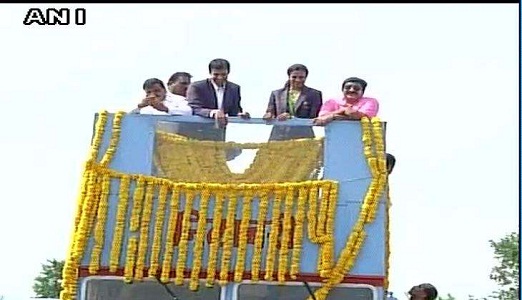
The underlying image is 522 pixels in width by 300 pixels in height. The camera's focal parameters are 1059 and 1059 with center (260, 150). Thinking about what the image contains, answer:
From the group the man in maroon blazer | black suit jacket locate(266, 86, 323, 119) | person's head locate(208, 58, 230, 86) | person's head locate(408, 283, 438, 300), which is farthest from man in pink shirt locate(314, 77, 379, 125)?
person's head locate(408, 283, 438, 300)

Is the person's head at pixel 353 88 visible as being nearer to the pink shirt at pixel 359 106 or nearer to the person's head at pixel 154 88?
the pink shirt at pixel 359 106

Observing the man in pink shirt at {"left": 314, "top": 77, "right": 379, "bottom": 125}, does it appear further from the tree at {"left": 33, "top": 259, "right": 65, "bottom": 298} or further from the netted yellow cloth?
the tree at {"left": 33, "top": 259, "right": 65, "bottom": 298}

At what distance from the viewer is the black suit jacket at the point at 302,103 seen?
7664 mm

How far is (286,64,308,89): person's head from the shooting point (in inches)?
305

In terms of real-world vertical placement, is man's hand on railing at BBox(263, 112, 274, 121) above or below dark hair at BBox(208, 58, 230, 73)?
below

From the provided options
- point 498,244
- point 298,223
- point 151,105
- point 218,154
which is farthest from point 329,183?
point 498,244

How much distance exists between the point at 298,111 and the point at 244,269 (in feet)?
4.07

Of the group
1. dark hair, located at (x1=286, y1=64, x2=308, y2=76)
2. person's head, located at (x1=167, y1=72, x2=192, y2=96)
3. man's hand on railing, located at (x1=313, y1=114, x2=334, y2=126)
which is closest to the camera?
man's hand on railing, located at (x1=313, y1=114, x2=334, y2=126)

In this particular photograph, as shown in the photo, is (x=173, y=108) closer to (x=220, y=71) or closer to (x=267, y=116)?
(x=220, y=71)

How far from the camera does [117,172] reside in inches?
289

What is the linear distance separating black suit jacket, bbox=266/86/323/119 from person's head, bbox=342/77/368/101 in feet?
0.76

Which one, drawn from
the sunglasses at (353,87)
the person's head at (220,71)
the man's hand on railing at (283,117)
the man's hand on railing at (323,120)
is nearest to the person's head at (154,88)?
the person's head at (220,71)

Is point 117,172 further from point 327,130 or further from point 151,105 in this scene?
point 327,130

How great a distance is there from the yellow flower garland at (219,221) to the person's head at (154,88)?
0.49 m
